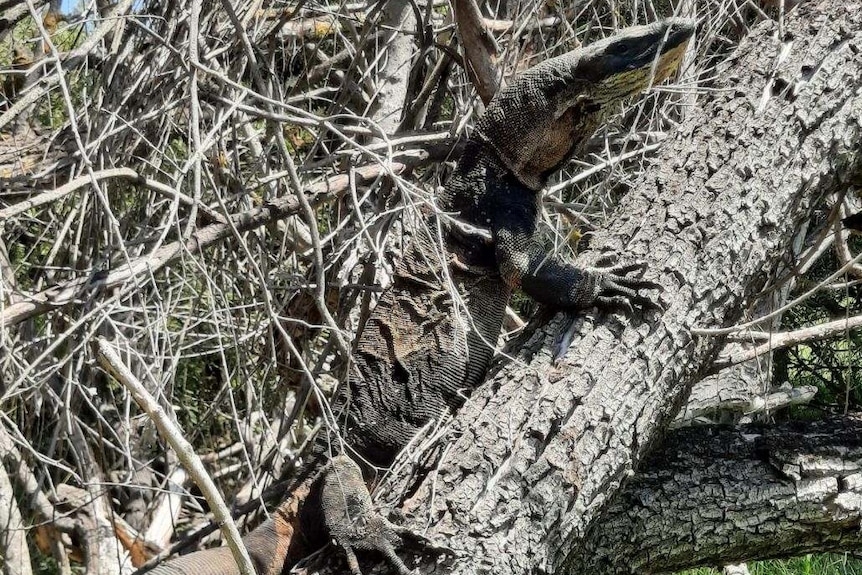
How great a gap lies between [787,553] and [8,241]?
3866 mm

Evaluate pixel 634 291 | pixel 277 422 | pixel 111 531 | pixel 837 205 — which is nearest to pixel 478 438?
pixel 634 291

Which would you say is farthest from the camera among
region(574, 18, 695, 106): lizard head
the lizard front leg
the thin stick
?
region(574, 18, 695, 106): lizard head

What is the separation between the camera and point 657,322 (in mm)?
3041

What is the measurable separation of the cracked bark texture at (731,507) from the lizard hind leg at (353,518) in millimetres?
712

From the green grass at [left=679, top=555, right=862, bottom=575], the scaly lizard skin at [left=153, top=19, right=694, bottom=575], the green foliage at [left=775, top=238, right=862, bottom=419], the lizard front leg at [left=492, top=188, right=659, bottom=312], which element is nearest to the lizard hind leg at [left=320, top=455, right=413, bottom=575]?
the scaly lizard skin at [left=153, top=19, right=694, bottom=575]

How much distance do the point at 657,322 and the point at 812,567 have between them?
2.84m

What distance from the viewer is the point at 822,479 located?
10.6 feet

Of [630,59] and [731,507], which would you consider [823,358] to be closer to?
[731,507]

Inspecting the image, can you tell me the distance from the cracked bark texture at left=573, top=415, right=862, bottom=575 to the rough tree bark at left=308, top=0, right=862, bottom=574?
117 mm

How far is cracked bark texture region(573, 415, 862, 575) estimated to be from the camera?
3156mm

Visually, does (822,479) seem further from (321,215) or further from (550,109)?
(321,215)

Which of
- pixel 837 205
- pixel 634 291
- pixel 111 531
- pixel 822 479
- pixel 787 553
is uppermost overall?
pixel 634 291

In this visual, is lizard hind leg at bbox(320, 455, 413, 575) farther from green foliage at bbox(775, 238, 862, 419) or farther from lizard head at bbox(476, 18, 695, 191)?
green foliage at bbox(775, 238, 862, 419)

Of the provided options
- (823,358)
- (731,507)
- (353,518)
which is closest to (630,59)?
(731,507)
